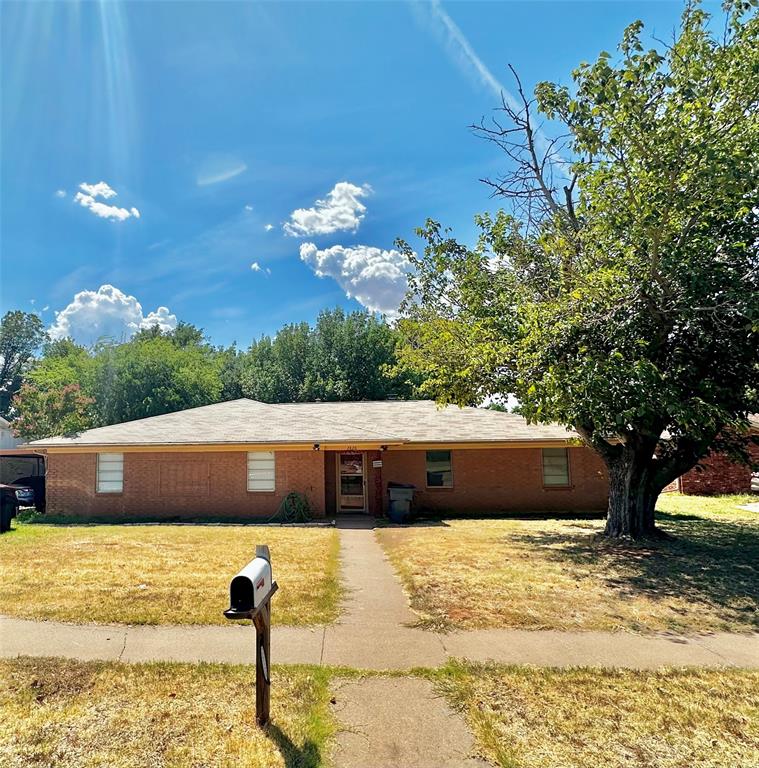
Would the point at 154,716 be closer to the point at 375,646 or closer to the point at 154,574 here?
the point at 375,646

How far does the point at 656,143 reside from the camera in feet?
25.9

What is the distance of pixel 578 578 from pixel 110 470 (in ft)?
47.1

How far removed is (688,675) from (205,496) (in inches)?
553

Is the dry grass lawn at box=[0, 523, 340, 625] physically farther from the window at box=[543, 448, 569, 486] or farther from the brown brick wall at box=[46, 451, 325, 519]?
the window at box=[543, 448, 569, 486]

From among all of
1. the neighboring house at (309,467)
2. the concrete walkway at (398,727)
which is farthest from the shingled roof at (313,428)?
the concrete walkway at (398,727)

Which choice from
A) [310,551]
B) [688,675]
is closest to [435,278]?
[310,551]

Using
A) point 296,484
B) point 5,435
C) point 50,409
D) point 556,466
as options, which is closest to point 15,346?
point 5,435

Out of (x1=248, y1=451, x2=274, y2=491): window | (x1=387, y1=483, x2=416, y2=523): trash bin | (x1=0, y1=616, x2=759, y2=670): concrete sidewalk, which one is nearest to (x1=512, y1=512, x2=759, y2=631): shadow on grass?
(x1=0, y1=616, x2=759, y2=670): concrete sidewalk

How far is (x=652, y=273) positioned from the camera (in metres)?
8.55

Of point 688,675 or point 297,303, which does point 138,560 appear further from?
point 297,303

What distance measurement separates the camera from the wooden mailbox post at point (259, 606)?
10.9 feet

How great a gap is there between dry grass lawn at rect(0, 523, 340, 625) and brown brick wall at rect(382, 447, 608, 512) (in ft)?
15.4

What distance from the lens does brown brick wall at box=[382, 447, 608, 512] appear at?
17.0m

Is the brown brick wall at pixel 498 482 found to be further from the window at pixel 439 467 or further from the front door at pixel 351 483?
the front door at pixel 351 483
